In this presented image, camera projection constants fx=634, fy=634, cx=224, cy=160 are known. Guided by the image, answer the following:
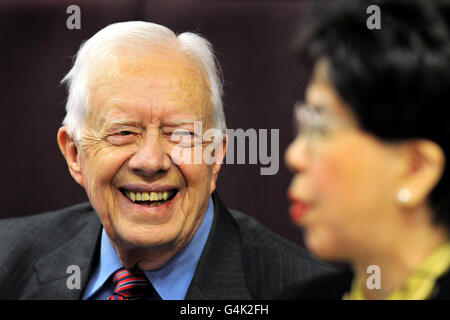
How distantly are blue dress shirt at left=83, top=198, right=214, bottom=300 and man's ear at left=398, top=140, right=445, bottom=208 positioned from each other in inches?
30.6

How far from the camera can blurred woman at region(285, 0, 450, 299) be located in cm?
96

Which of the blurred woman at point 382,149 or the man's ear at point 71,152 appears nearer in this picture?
the blurred woman at point 382,149

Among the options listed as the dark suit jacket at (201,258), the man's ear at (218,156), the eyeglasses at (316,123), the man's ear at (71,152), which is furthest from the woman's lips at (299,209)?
the man's ear at (71,152)

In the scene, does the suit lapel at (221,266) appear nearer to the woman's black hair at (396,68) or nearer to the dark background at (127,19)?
the dark background at (127,19)

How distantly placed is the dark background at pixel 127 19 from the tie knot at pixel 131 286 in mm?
504

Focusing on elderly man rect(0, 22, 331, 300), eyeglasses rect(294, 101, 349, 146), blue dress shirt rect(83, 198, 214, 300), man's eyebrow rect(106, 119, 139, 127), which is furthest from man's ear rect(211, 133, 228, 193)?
eyeglasses rect(294, 101, 349, 146)

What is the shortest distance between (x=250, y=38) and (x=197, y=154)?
0.54 meters

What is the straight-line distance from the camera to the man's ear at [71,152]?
5.56ft

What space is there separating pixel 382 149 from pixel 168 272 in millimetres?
805

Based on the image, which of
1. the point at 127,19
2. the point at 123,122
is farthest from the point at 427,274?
the point at 127,19

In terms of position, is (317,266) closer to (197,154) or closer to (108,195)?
(197,154)

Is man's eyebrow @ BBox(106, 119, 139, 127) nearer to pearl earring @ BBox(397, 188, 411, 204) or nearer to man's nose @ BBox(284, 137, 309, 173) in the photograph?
man's nose @ BBox(284, 137, 309, 173)

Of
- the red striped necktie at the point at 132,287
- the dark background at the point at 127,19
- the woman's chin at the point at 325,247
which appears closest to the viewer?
the woman's chin at the point at 325,247
